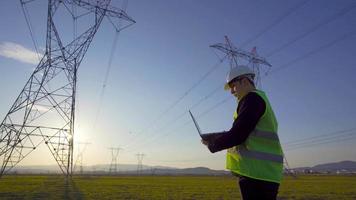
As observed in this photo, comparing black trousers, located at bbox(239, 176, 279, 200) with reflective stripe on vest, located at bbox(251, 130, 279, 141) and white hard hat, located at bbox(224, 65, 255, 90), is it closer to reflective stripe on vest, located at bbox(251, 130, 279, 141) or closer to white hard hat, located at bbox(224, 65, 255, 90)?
reflective stripe on vest, located at bbox(251, 130, 279, 141)

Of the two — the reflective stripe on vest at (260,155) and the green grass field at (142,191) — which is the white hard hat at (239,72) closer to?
the reflective stripe on vest at (260,155)

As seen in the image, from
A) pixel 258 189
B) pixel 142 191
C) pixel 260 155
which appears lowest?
pixel 142 191

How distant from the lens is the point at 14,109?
28.5m

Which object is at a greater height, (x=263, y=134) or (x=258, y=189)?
(x=263, y=134)

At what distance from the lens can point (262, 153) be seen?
3293 millimetres

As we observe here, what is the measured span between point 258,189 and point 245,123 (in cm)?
55

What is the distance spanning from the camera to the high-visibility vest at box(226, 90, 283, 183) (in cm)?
322

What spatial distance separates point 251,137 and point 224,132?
0.78 ft

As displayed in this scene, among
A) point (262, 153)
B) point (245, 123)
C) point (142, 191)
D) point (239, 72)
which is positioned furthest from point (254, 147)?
point (142, 191)

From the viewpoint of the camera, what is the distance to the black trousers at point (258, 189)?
10.3 ft

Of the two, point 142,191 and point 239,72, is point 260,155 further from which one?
point 142,191

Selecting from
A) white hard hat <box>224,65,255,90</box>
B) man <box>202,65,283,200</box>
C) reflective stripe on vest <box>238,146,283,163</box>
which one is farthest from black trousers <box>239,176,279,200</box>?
white hard hat <box>224,65,255,90</box>

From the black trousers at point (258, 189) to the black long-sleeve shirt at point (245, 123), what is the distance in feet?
1.11

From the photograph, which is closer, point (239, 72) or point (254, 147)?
point (254, 147)
